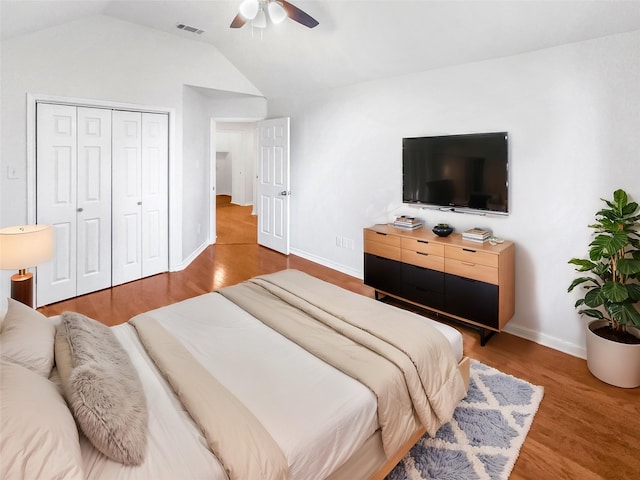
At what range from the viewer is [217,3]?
3.53m

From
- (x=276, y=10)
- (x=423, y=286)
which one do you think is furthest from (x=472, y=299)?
(x=276, y=10)

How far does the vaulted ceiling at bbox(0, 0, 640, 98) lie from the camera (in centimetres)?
251

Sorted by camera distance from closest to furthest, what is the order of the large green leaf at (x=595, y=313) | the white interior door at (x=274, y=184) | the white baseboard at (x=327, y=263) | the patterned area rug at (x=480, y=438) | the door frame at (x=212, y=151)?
1. the patterned area rug at (x=480, y=438)
2. the large green leaf at (x=595, y=313)
3. the white baseboard at (x=327, y=263)
4. the white interior door at (x=274, y=184)
5. the door frame at (x=212, y=151)

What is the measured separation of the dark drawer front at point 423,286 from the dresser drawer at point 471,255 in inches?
8.1

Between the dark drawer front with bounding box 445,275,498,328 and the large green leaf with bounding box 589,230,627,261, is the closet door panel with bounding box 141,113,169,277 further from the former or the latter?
the large green leaf with bounding box 589,230,627,261

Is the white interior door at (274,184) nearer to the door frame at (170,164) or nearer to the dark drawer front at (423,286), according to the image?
the door frame at (170,164)

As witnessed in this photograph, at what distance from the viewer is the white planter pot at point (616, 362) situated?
2334 mm

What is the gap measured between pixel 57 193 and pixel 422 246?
3.54 metres

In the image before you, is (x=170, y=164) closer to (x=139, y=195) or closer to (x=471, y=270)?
(x=139, y=195)

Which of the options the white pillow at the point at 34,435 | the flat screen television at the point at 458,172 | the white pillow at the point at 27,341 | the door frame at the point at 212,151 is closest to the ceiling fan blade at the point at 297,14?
the flat screen television at the point at 458,172

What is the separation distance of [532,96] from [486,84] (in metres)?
0.42

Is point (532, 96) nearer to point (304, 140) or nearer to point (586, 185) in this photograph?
point (586, 185)

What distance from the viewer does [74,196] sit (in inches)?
146

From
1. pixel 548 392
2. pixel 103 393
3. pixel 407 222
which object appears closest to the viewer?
pixel 103 393
